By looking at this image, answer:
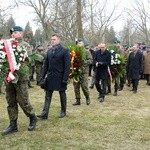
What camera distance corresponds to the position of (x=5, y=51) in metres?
6.71

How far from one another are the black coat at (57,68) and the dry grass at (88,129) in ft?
2.85

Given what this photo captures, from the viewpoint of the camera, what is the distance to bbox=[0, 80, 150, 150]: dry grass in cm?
653

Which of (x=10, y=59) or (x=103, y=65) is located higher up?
(x=10, y=59)

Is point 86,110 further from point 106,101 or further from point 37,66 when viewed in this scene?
point 37,66

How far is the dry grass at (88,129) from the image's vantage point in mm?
6527

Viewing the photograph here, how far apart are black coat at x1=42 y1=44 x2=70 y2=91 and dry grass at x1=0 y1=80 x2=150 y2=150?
87 cm

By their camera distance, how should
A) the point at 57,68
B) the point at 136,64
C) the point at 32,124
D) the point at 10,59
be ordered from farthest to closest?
the point at 136,64, the point at 57,68, the point at 32,124, the point at 10,59

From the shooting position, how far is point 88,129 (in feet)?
25.0

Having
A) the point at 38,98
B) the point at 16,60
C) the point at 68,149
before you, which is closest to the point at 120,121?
the point at 68,149

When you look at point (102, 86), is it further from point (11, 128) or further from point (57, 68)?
point (11, 128)

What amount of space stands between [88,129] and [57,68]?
65.9 inches

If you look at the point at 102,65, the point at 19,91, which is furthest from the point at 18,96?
the point at 102,65

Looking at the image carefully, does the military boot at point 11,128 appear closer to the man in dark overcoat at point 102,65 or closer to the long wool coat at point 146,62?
the man in dark overcoat at point 102,65

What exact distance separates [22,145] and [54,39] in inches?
115
